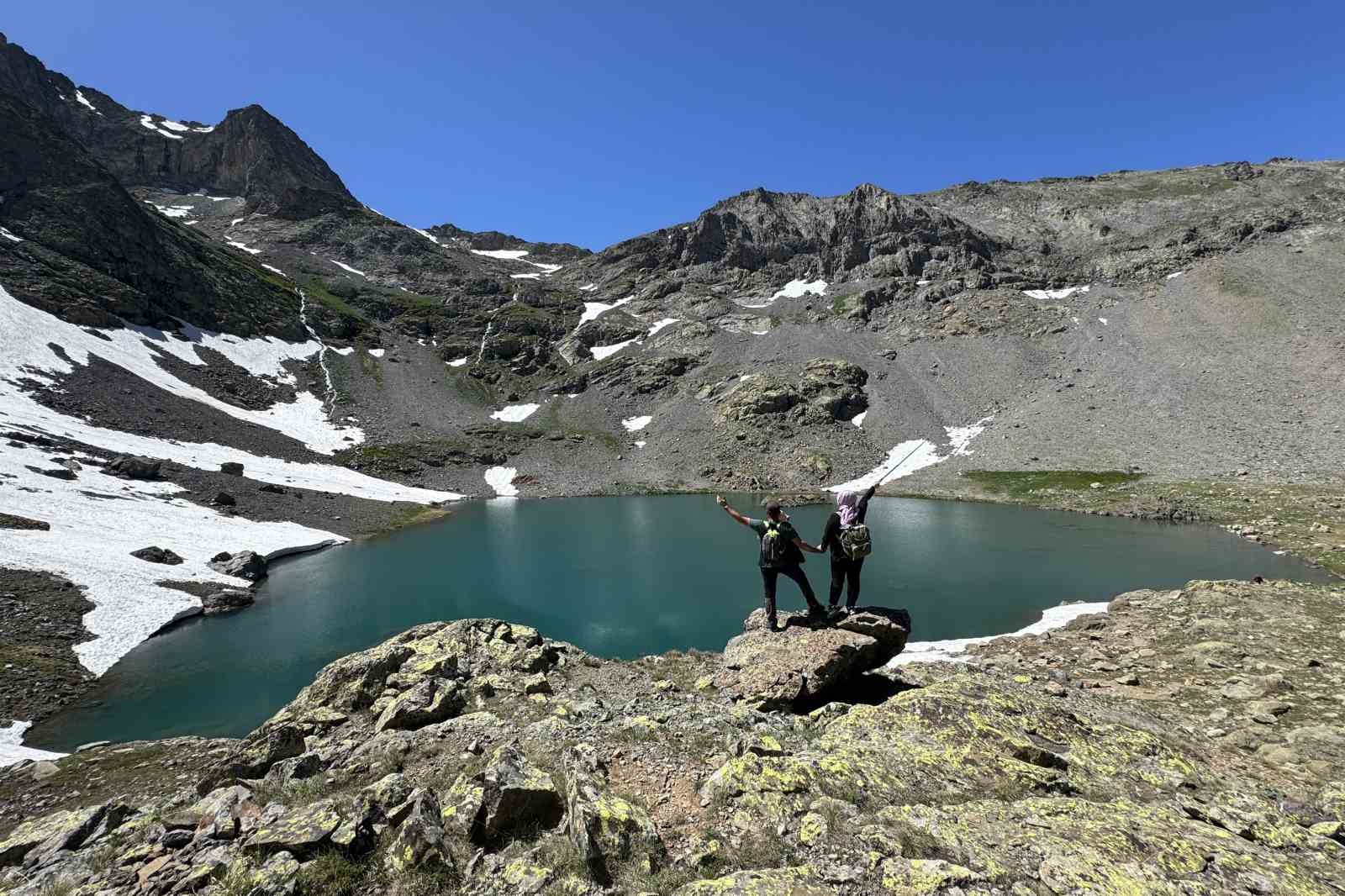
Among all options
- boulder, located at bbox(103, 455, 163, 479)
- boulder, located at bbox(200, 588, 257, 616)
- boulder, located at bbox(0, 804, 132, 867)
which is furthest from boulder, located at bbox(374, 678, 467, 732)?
boulder, located at bbox(103, 455, 163, 479)

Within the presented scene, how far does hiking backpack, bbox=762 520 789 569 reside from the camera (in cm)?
1088

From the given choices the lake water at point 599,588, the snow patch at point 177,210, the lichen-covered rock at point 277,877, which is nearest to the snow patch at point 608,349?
the lake water at point 599,588

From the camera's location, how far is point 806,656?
10.3m

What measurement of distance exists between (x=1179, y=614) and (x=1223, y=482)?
4416 cm

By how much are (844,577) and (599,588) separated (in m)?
24.0

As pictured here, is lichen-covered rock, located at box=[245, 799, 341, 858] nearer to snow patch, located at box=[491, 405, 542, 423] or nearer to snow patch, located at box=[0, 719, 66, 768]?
snow patch, located at box=[0, 719, 66, 768]

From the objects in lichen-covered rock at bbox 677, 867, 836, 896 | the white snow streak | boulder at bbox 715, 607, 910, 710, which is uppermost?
the white snow streak

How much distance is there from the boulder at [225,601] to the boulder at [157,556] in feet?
14.5

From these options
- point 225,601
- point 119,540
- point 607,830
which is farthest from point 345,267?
point 607,830

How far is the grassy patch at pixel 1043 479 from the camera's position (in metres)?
56.5

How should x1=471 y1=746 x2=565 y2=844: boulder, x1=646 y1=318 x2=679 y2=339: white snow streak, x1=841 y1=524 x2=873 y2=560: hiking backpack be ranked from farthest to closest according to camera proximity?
x1=646 y1=318 x2=679 y2=339: white snow streak → x1=841 y1=524 x2=873 y2=560: hiking backpack → x1=471 y1=746 x2=565 y2=844: boulder

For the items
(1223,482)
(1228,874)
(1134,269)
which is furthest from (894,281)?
(1228,874)

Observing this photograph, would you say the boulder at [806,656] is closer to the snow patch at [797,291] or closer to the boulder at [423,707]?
the boulder at [423,707]

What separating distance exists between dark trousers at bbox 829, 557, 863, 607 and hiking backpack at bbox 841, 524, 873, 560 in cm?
33
